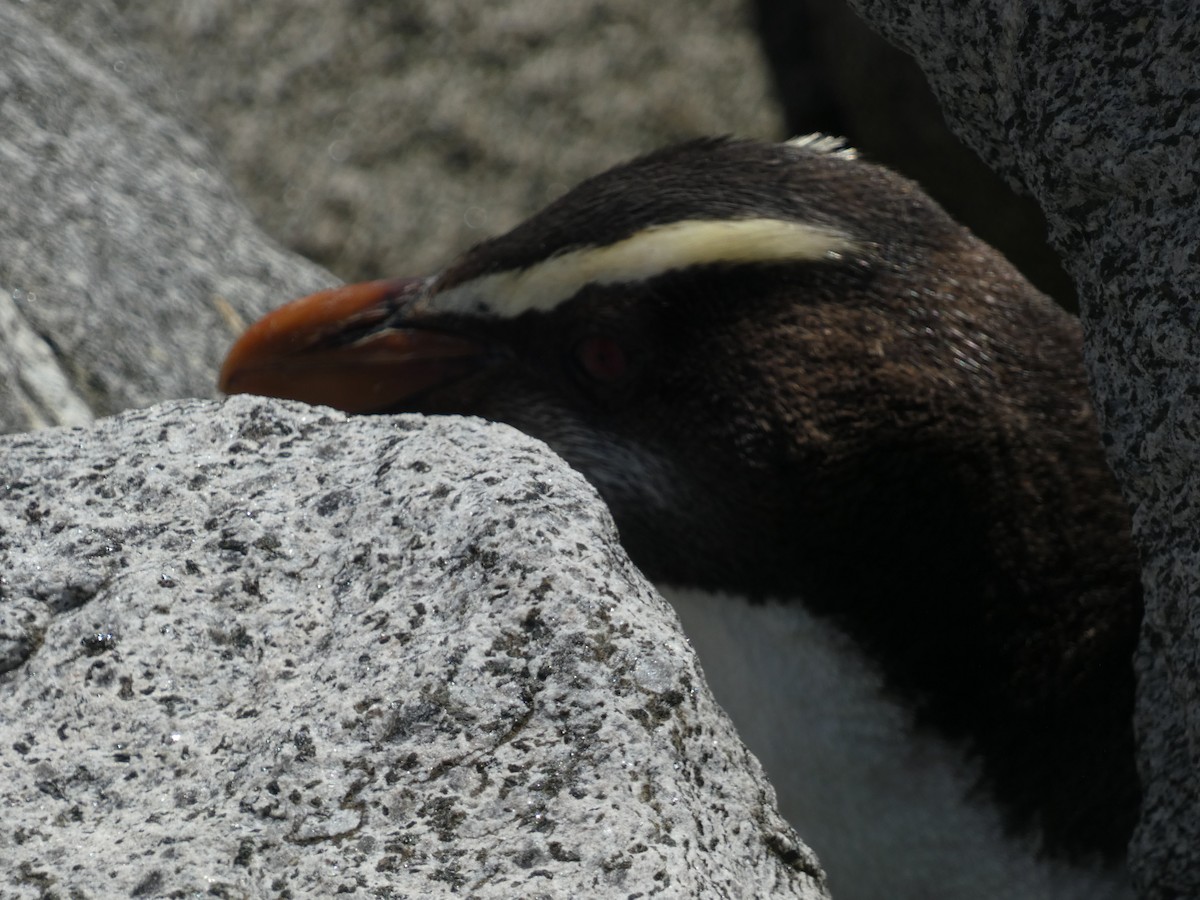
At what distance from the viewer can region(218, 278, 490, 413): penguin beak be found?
2473mm

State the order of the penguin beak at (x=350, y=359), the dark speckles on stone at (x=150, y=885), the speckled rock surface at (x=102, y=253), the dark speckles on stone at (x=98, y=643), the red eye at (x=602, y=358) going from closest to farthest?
the dark speckles on stone at (x=150, y=885) < the dark speckles on stone at (x=98, y=643) < the red eye at (x=602, y=358) < the penguin beak at (x=350, y=359) < the speckled rock surface at (x=102, y=253)

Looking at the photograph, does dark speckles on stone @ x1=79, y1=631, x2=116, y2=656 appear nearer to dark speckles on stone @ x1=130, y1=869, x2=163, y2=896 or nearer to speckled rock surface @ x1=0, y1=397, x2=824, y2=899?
speckled rock surface @ x1=0, y1=397, x2=824, y2=899

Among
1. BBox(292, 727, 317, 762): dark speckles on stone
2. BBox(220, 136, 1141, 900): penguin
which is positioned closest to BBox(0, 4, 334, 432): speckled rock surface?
BBox(220, 136, 1141, 900): penguin

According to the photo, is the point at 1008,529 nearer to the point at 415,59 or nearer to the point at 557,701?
the point at 557,701

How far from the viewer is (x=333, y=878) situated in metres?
1.20

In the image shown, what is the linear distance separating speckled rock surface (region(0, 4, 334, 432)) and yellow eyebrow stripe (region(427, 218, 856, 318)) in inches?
35.8

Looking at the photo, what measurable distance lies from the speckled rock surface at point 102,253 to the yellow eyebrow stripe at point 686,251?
0.91 m

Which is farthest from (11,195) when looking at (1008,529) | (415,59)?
(415,59)

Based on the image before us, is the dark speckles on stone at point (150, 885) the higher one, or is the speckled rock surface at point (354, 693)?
the speckled rock surface at point (354, 693)

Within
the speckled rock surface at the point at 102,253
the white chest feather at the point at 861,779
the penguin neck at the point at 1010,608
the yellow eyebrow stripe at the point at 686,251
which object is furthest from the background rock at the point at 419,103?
the penguin neck at the point at 1010,608

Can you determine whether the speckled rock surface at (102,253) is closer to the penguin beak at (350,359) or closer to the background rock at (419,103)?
the penguin beak at (350,359)

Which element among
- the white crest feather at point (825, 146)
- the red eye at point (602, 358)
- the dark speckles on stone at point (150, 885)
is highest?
the white crest feather at point (825, 146)

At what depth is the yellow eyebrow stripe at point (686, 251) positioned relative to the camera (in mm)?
2158

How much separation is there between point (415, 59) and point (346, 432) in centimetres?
364
